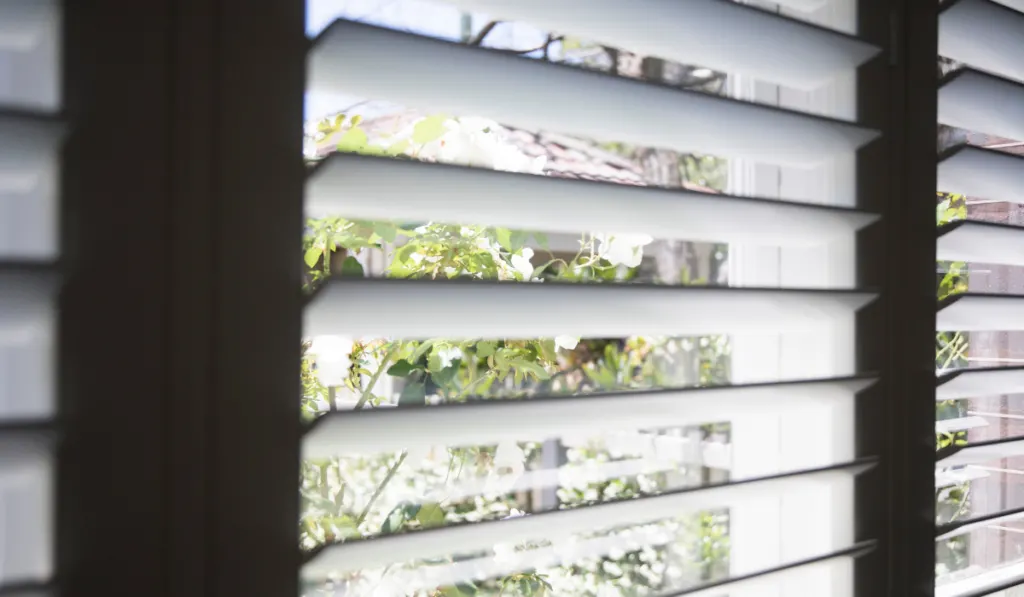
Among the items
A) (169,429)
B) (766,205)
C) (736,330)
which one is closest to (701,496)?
(736,330)

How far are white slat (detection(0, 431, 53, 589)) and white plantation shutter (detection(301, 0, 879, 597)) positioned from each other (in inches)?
7.0

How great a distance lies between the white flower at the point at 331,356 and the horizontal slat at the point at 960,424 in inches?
39.0

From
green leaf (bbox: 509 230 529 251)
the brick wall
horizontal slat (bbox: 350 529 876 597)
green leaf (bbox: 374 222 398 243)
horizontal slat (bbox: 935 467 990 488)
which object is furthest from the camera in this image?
the brick wall

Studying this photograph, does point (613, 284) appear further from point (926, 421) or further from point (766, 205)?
point (926, 421)

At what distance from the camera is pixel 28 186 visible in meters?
0.58

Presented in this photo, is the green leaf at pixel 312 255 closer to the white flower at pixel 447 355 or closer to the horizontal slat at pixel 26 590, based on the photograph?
the white flower at pixel 447 355

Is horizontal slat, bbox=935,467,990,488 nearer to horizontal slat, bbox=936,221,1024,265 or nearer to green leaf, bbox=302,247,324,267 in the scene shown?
horizontal slat, bbox=936,221,1024,265

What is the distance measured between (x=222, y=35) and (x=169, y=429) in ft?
0.92

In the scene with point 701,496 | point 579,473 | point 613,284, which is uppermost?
point 613,284

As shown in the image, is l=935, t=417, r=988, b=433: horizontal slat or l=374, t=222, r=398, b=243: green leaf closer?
l=374, t=222, r=398, b=243: green leaf

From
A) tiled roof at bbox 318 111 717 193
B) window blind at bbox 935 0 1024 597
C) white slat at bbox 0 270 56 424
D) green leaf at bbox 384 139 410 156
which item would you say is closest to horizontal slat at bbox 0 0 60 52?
white slat at bbox 0 270 56 424

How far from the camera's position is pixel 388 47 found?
705 millimetres

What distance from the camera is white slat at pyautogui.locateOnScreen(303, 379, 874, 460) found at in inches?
26.5

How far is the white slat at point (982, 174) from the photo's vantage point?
1182 millimetres
